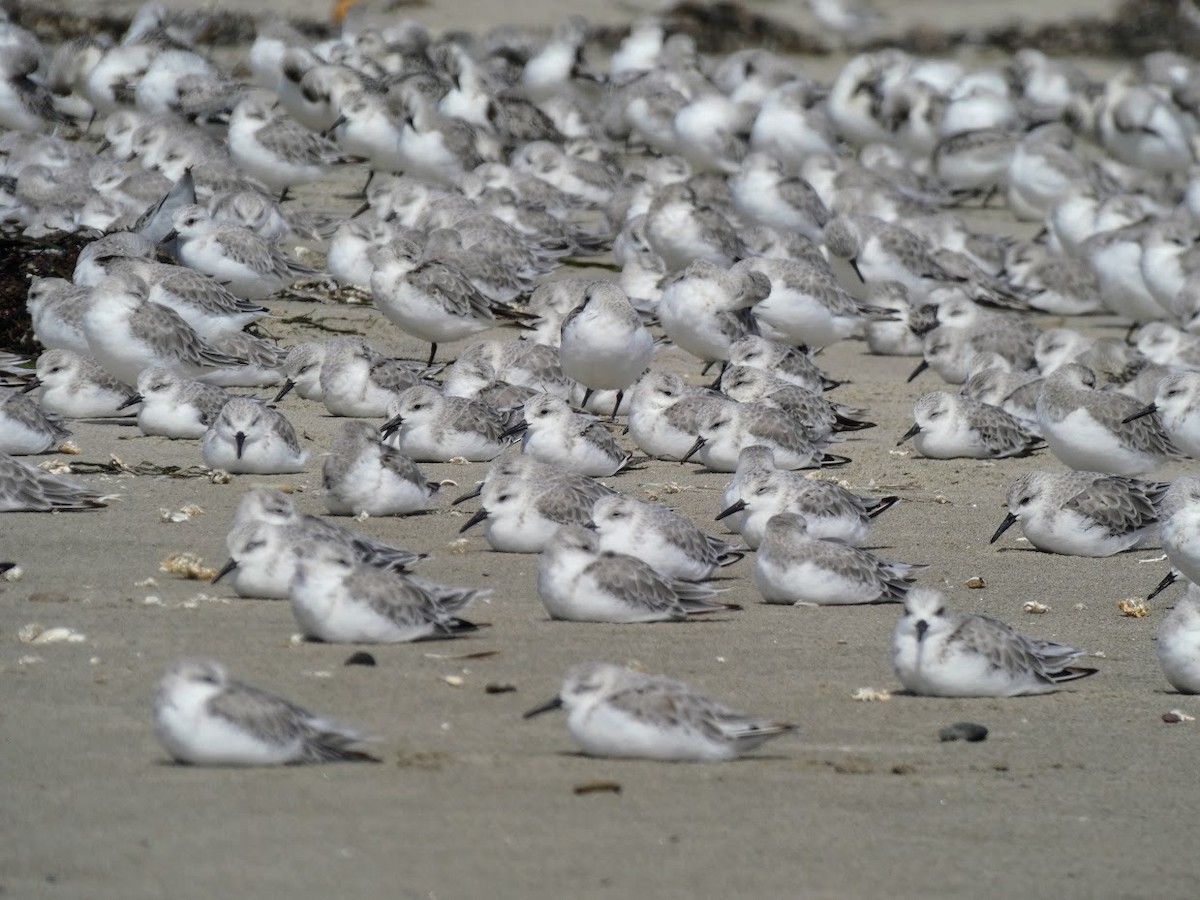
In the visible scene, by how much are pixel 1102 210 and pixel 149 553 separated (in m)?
10.2

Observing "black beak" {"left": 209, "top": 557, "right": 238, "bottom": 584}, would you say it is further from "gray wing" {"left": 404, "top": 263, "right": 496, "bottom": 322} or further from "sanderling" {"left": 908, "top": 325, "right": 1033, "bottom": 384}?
"sanderling" {"left": 908, "top": 325, "right": 1033, "bottom": 384}

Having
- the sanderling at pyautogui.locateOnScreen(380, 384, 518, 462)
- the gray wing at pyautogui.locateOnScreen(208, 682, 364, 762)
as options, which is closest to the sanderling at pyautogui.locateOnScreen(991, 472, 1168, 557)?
the sanderling at pyautogui.locateOnScreen(380, 384, 518, 462)

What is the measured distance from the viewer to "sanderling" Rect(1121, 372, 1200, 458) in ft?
31.6

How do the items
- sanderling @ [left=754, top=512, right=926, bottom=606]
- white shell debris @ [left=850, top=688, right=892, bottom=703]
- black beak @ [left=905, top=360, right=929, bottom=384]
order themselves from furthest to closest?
black beak @ [left=905, top=360, right=929, bottom=384] → sanderling @ [left=754, top=512, right=926, bottom=606] → white shell debris @ [left=850, top=688, right=892, bottom=703]

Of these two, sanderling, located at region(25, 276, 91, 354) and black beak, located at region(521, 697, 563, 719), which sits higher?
black beak, located at region(521, 697, 563, 719)

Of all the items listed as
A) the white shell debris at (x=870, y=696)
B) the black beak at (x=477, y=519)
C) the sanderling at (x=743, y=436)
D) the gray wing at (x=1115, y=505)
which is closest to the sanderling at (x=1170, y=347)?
the sanderling at (x=743, y=436)

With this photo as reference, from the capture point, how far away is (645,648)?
631 centimetres

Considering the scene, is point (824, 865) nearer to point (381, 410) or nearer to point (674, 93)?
point (381, 410)

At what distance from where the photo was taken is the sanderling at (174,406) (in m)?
9.22

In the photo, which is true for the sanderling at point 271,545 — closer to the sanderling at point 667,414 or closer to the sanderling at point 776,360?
the sanderling at point 667,414

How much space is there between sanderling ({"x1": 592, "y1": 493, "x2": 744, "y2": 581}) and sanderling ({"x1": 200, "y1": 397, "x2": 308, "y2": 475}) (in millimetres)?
1858

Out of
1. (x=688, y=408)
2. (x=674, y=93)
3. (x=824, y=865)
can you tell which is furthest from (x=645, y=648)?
(x=674, y=93)

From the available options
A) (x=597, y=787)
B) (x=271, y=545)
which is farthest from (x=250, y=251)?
(x=597, y=787)

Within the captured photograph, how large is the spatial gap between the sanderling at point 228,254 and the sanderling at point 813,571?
5162mm
